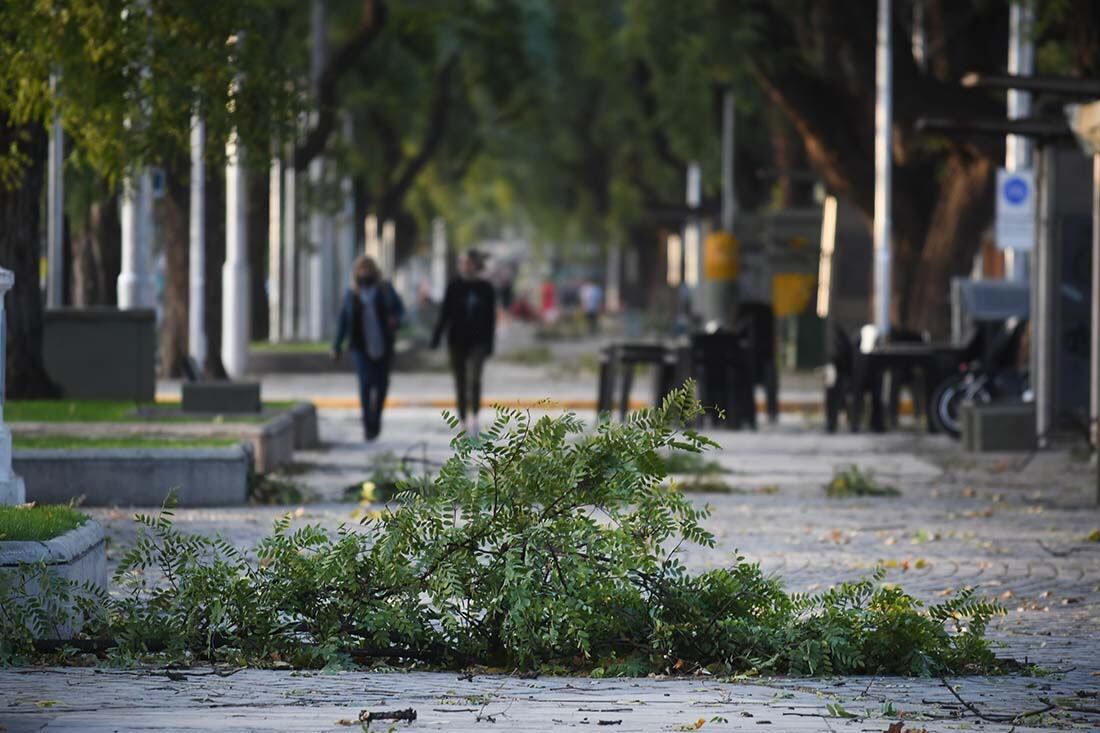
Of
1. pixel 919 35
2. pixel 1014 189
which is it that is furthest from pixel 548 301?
pixel 1014 189

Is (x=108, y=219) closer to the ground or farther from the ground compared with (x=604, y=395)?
farther from the ground

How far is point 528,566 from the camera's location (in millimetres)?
8656

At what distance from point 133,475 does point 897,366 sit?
11149 millimetres

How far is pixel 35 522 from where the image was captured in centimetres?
962

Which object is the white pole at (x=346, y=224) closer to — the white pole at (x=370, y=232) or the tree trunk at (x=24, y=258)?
the white pole at (x=370, y=232)

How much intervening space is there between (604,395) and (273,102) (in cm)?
600

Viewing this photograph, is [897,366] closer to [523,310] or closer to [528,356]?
[528,356]

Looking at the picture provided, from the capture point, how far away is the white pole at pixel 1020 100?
28875 mm

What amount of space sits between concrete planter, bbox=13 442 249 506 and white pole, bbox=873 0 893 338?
16.9 metres

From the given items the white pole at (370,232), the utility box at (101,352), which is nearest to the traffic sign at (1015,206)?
the utility box at (101,352)

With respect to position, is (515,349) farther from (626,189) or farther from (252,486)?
(252,486)

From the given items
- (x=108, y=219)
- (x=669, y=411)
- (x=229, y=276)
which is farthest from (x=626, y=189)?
(x=669, y=411)

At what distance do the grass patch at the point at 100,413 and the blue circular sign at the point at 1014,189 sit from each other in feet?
30.2

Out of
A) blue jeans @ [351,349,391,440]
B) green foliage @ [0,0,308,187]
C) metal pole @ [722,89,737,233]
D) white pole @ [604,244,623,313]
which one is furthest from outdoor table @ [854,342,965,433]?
white pole @ [604,244,623,313]
